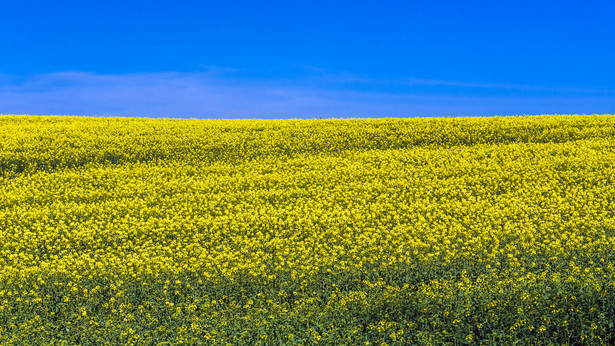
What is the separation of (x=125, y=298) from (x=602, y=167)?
2305cm

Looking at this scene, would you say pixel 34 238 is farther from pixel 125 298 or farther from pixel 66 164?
pixel 66 164

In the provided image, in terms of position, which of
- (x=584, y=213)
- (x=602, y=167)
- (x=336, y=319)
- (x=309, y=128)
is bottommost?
(x=336, y=319)

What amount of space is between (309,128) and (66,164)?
16061 millimetres

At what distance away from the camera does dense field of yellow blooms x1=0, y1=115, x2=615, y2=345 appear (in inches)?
455

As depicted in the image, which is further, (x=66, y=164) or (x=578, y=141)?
(x=578, y=141)

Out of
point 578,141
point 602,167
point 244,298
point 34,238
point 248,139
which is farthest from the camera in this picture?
point 248,139

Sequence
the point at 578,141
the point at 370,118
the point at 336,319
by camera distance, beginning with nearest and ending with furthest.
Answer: the point at 336,319 < the point at 578,141 < the point at 370,118

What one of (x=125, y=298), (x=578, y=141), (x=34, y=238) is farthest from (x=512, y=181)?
(x=34, y=238)

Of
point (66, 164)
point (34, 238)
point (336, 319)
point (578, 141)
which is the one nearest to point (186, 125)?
point (66, 164)

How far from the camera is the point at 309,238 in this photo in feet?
57.9

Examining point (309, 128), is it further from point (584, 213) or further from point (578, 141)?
point (584, 213)

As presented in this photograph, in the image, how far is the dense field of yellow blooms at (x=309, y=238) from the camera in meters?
11.6

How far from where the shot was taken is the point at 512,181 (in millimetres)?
25125

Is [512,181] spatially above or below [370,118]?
below
